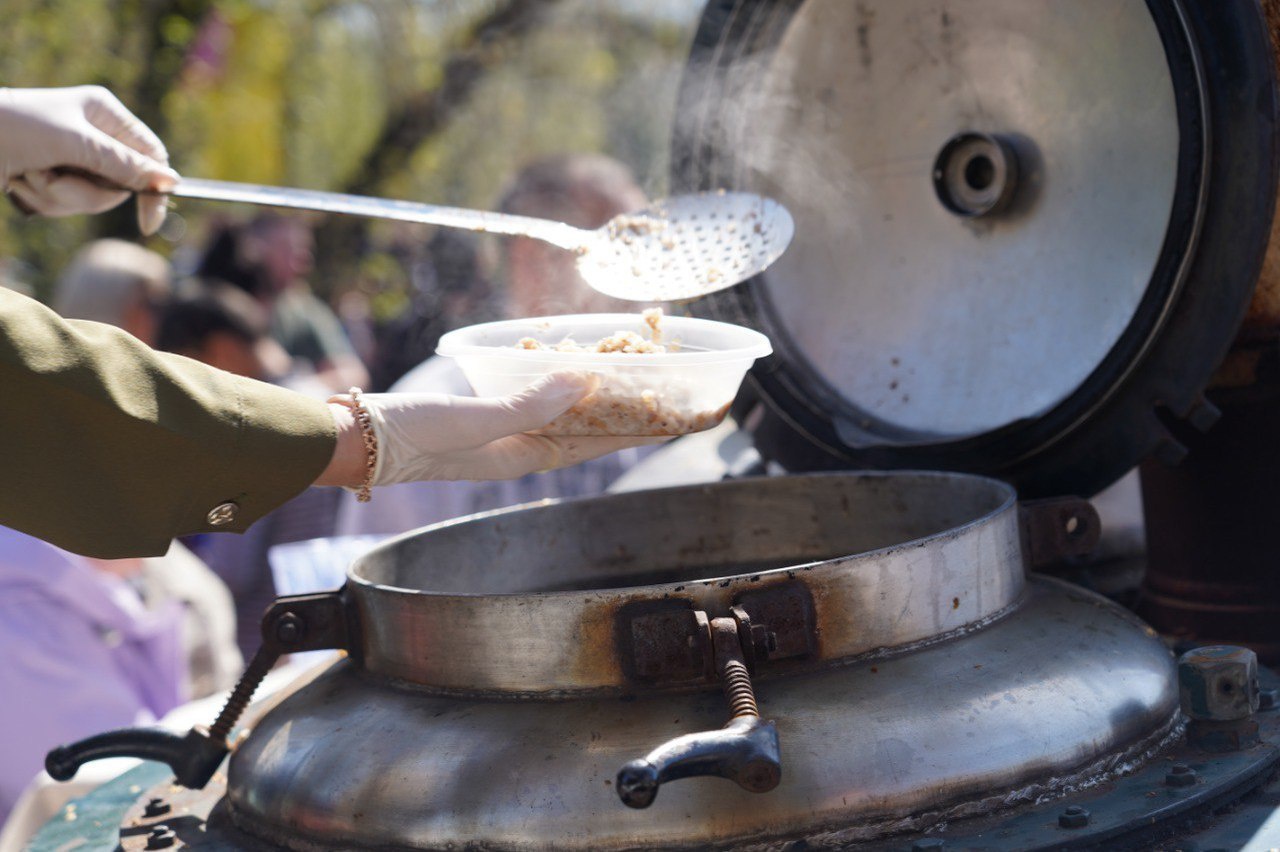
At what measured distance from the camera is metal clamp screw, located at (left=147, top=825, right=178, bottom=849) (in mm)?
1408

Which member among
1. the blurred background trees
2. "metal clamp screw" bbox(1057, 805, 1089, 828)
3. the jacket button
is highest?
the blurred background trees

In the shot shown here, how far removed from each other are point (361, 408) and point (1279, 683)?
45.7 inches

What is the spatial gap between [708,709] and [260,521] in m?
2.60

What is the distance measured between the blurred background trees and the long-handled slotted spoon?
25.6 feet

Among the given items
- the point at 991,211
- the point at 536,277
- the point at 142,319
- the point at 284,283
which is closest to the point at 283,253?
the point at 284,283

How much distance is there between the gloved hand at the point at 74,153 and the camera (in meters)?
1.87

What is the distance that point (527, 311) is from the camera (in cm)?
347

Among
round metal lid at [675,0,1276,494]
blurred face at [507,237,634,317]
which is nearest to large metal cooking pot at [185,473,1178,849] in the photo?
round metal lid at [675,0,1276,494]

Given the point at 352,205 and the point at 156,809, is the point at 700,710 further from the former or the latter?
the point at 352,205

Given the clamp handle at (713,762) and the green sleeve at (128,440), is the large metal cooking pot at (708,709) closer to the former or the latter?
the clamp handle at (713,762)

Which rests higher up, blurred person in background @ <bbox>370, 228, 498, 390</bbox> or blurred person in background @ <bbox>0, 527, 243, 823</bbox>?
blurred person in background @ <bbox>370, 228, 498, 390</bbox>

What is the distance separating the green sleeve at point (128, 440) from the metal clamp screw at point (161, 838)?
1.06ft

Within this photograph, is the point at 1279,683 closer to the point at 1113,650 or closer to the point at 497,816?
the point at 1113,650

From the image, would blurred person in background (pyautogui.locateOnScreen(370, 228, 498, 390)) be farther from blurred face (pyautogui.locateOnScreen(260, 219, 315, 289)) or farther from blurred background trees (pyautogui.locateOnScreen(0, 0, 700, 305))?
blurred background trees (pyautogui.locateOnScreen(0, 0, 700, 305))
